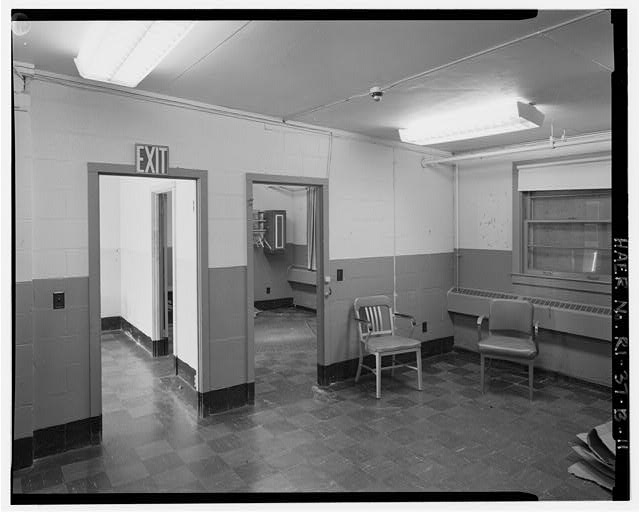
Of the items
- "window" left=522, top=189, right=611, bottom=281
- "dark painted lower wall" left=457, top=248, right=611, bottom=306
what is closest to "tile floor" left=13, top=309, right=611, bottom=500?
"dark painted lower wall" left=457, top=248, right=611, bottom=306

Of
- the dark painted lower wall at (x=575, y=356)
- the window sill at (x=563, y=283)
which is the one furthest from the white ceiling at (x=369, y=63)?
the dark painted lower wall at (x=575, y=356)

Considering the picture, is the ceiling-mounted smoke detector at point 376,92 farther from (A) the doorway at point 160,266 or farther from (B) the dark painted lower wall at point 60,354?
(B) the dark painted lower wall at point 60,354

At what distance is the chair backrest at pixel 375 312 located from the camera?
16.0ft

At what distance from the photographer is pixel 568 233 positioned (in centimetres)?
511

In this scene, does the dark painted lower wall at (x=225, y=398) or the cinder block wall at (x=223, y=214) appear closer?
the cinder block wall at (x=223, y=214)

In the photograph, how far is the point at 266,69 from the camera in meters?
3.03

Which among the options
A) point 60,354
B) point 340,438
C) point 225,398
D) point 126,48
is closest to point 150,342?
point 225,398

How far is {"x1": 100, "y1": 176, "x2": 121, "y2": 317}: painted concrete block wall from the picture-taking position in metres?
6.77

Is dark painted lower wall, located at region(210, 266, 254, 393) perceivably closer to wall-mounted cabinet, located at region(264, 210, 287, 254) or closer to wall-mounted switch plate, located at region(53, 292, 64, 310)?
wall-mounted switch plate, located at region(53, 292, 64, 310)

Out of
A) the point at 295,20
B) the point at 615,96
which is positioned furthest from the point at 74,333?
the point at 615,96

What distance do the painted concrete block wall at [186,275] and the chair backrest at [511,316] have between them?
Answer: 3005 millimetres

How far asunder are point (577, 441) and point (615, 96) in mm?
2526

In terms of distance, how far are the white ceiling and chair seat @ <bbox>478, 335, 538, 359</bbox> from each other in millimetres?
2082

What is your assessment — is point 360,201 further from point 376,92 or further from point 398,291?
point 376,92
